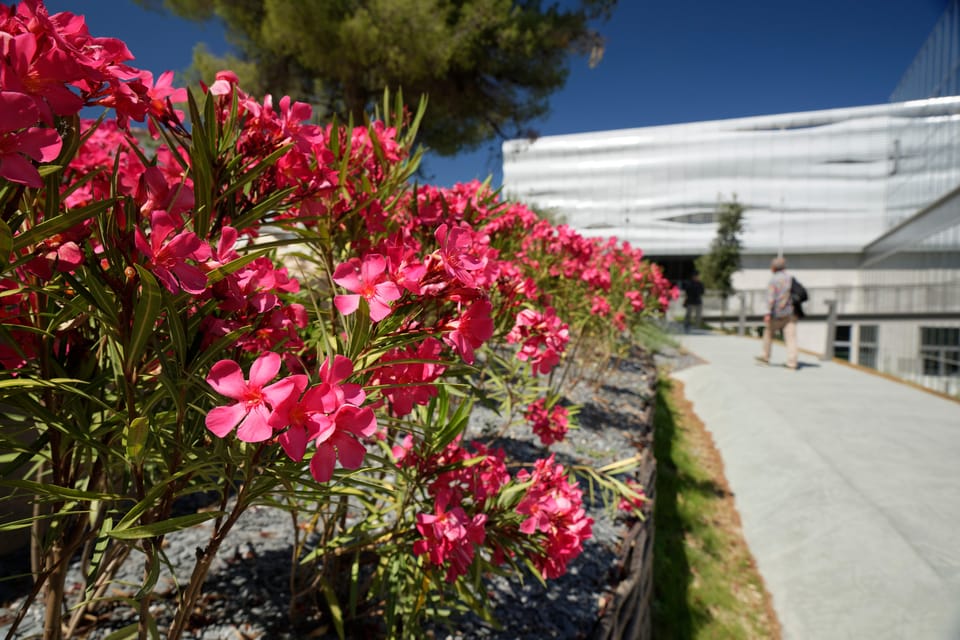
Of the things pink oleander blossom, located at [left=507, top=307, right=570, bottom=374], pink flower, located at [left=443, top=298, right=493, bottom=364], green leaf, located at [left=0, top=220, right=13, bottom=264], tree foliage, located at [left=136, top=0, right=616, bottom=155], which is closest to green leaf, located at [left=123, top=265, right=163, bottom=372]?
green leaf, located at [left=0, top=220, right=13, bottom=264]

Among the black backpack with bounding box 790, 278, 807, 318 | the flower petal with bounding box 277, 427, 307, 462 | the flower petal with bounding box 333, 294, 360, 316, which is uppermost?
the black backpack with bounding box 790, 278, 807, 318

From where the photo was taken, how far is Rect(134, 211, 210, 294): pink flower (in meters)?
0.53

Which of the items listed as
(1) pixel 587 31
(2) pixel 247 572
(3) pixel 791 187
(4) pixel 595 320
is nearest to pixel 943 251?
(1) pixel 587 31

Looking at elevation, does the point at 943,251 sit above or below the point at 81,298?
above

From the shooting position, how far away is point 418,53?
24.3 feet

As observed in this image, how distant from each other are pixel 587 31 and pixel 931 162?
12.6 metres

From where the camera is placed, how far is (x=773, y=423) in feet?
14.4

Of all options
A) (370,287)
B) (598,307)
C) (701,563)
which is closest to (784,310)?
(598,307)

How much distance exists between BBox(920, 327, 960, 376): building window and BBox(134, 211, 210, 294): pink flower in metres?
11.2

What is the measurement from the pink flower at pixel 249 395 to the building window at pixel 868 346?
17.4 meters

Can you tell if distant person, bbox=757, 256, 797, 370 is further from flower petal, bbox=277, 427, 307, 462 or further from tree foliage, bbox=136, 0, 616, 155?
flower petal, bbox=277, 427, 307, 462

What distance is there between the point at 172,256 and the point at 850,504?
3674mm

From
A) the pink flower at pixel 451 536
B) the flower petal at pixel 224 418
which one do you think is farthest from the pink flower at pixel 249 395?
the pink flower at pixel 451 536

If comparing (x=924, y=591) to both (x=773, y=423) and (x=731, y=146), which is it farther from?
(x=731, y=146)
